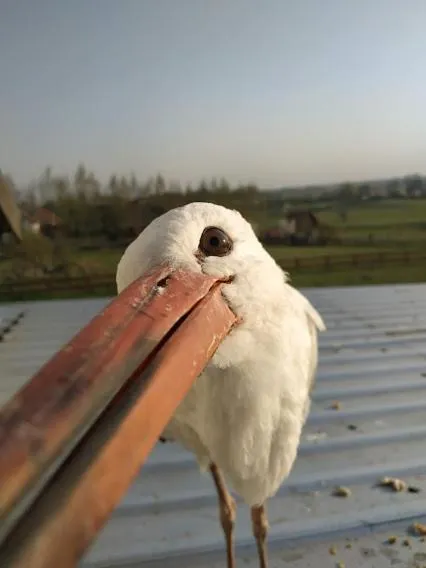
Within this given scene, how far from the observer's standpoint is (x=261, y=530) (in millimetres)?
1256

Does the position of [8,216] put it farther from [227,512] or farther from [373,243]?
[373,243]

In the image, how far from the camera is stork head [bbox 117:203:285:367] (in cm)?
98

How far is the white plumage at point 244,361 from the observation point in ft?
3.29

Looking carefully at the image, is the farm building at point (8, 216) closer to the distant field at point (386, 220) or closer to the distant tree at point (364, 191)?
the distant field at point (386, 220)

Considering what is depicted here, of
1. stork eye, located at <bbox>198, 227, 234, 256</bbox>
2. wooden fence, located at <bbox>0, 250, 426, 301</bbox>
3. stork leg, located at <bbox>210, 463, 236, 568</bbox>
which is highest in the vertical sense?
stork eye, located at <bbox>198, 227, 234, 256</bbox>

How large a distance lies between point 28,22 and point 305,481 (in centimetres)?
436

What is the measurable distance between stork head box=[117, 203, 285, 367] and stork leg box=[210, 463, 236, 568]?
450mm

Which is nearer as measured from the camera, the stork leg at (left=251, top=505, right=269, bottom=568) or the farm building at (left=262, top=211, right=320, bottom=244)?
the stork leg at (left=251, top=505, right=269, bottom=568)

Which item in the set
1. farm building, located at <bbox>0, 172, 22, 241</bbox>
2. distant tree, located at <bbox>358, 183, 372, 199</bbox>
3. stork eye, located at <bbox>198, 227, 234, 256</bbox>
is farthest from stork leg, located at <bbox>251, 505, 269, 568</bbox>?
distant tree, located at <bbox>358, 183, 372, 199</bbox>

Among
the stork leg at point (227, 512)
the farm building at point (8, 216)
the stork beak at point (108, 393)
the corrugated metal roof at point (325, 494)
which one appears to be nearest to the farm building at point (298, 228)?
the farm building at point (8, 216)

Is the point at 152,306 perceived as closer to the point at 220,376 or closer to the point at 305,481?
the point at 220,376

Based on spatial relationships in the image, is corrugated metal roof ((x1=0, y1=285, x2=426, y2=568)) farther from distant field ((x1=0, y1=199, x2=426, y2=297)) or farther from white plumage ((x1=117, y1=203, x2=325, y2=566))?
distant field ((x1=0, y1=199, x2=426, y2=297))

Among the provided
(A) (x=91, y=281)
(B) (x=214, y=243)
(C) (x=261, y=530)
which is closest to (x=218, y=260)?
(B) (x=214, y=243)

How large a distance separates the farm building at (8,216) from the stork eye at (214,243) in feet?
8.15
